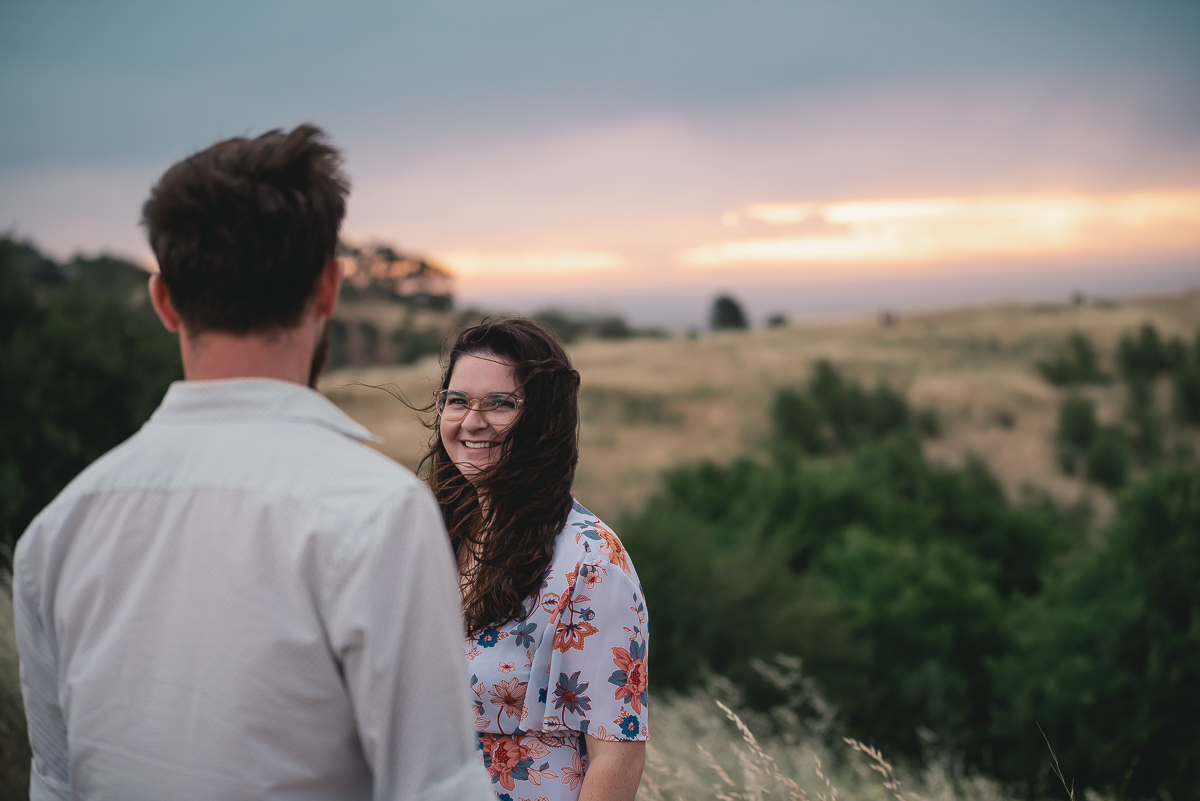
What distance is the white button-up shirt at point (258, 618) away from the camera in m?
1.14

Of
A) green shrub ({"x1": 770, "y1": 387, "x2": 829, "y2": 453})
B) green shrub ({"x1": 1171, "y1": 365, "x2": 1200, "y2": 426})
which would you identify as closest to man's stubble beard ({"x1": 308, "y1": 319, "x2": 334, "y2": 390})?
green shrub ({"x1": 770, "y1": 387, "x2": 829, "y2": 453})

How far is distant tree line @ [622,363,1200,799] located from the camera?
532 inches

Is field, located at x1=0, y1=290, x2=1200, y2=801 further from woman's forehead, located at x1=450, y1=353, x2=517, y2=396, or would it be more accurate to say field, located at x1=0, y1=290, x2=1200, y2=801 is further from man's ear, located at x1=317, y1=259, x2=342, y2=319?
man's ear, located at x1=317, y1=259, x2=342, y2=319

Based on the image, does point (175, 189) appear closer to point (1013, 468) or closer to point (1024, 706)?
point (1024, 706)

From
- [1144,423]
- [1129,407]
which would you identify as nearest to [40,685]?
[1144,423]

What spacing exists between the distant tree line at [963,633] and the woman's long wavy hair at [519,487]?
29.7 feet

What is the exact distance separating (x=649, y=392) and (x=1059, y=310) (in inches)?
1724

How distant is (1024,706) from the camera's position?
48.2 ft

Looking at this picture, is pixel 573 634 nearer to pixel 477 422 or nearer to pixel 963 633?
pixel 477 422

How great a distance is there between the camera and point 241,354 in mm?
1235

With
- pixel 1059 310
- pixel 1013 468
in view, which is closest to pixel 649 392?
pixel 1013 468

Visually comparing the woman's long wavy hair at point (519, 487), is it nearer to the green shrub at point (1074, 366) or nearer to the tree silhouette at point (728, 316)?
the green shrub at point (1074, 366)

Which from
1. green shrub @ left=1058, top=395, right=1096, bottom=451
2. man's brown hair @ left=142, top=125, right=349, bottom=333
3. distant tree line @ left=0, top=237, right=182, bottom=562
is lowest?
green shrub @ left=1058, top=395, right=1096, bottom=451

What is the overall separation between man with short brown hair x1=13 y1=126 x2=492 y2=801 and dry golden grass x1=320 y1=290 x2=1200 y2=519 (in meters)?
20.2
